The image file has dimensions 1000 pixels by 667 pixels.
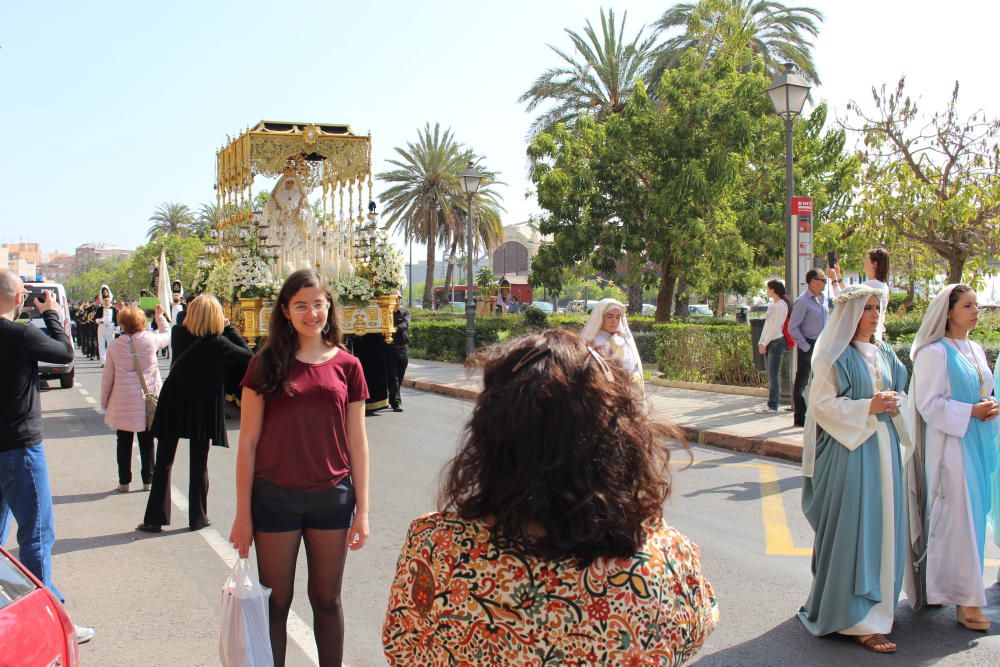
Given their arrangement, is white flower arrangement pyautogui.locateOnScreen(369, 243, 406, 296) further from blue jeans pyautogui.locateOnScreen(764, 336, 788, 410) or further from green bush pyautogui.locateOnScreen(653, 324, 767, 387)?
blue jeans pyautogui.locateOnScreen(764, 336, 788, 410)

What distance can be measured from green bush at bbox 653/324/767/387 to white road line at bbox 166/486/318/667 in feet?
31.1

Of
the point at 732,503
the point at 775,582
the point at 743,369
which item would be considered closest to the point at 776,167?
the point at 743,369

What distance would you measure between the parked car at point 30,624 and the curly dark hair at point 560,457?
1.67 metres

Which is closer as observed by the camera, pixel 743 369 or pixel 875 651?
pixel 875 651

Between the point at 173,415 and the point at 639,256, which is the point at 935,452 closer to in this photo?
the point at 173,415

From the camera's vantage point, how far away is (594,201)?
21812 millimetres

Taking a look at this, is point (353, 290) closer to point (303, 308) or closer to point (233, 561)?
point (233, 561)

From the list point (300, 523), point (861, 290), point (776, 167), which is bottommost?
point (300, 523)

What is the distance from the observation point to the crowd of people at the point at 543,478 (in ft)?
6.07

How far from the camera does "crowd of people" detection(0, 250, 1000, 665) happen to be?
1850mm

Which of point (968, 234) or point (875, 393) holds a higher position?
point (968, 234)

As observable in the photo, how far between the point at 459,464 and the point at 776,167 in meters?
23.7

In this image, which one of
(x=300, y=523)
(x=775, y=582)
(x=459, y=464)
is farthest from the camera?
(x=775, y=582)

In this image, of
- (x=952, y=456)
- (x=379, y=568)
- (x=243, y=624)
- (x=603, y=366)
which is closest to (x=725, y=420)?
(x=952, y=456)
